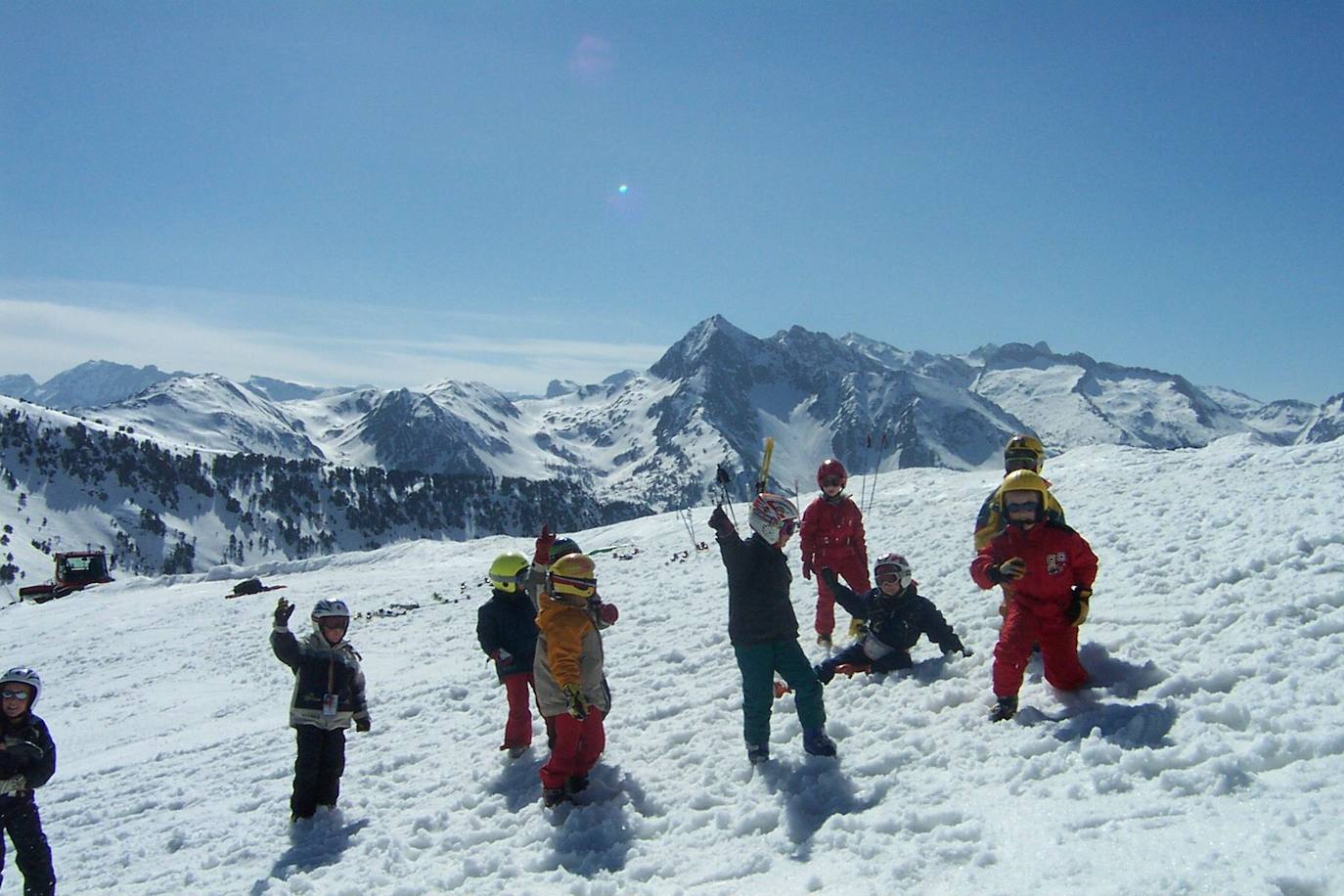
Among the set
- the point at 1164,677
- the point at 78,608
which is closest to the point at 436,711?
the point at 1164,677

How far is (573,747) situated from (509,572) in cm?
219

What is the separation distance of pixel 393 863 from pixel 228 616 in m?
23.4

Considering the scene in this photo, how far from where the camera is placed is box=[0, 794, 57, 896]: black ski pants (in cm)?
718

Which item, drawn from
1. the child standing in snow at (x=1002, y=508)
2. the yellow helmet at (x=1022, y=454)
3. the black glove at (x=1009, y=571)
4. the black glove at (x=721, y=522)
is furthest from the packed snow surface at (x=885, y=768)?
the black glove at (x=721, y=522)

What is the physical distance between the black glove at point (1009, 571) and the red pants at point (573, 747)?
3.90 metres

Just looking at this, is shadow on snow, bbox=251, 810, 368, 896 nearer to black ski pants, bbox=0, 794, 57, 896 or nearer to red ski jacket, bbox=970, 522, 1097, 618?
black ski pants, bbox=0, 794, 57, 896

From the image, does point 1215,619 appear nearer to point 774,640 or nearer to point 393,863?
point 774,640

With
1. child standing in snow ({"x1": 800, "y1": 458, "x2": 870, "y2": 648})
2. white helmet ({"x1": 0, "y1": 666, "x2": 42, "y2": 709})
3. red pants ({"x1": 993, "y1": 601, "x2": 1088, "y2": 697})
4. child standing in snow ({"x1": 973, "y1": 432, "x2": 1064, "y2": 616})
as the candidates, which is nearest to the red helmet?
child standing in snow ({"x1": 800, "y1": 458, "x2": 870, "y2": 648})

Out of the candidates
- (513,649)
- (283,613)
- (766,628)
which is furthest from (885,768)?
(283,613)

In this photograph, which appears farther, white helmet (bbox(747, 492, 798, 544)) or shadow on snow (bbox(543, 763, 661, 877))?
white helmet (bbox(747, 492, 798, 544))

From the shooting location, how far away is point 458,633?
1861cm

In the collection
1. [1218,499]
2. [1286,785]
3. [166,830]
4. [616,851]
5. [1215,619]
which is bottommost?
[166,830]

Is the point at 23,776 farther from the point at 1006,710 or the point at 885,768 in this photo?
the point at 1006,710

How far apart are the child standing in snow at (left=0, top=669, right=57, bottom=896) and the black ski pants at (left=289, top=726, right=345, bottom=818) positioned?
6.80ft
